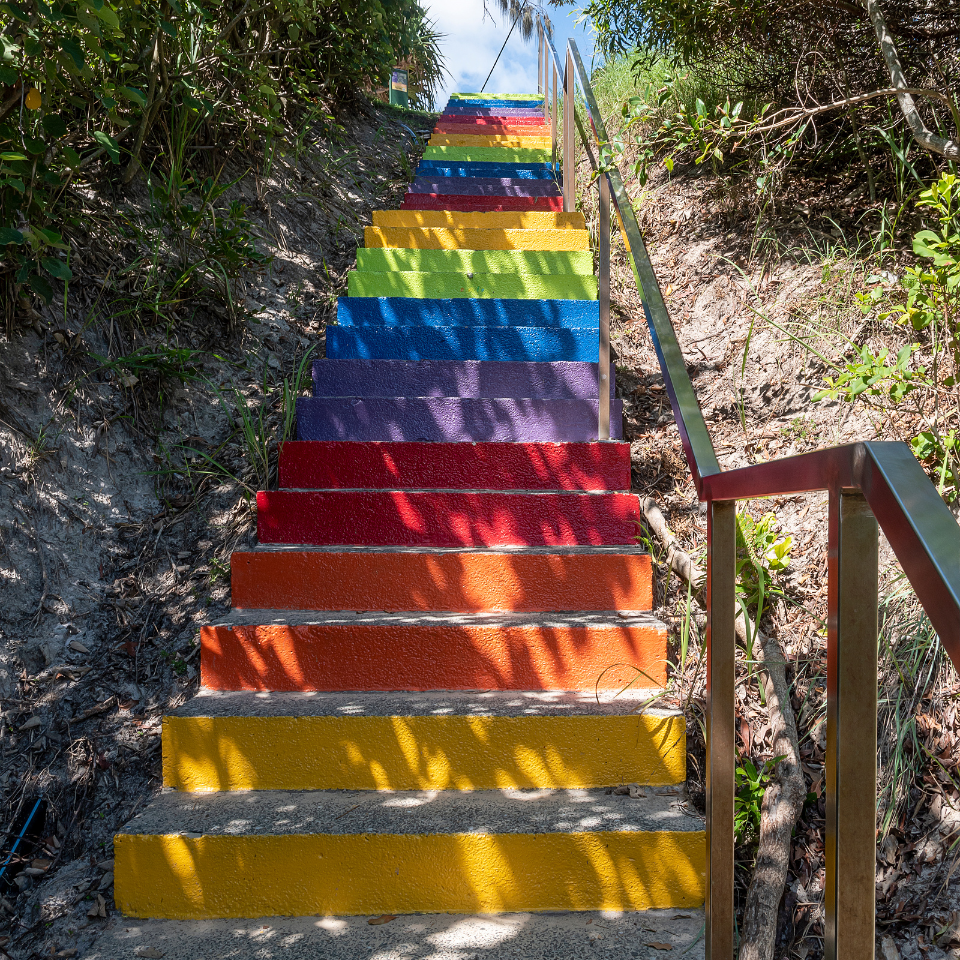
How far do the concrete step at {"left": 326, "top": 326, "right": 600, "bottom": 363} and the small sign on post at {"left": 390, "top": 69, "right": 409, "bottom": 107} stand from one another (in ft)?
15.1

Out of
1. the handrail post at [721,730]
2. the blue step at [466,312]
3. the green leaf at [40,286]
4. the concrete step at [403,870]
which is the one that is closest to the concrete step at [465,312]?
the blue step at [466,312]

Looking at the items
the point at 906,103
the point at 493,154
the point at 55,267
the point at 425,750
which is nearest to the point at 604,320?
the point at 906,103

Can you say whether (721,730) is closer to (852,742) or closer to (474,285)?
(852,742)

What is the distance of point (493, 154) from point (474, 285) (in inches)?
96.0

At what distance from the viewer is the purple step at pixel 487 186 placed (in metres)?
4.51

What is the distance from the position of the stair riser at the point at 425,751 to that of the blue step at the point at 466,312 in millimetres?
1913

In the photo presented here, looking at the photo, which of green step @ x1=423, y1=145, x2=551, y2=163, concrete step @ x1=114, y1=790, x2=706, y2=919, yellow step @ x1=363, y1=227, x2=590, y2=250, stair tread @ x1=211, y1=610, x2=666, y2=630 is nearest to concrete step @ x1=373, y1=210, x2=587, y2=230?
yellow step @ x1=363, y1=227, x2=590, y2=250

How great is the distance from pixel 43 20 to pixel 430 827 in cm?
234

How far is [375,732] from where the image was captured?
1747mm

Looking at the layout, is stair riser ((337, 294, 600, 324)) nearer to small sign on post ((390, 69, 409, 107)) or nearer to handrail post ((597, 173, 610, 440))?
handrail post ((597, 173, 610, 440))

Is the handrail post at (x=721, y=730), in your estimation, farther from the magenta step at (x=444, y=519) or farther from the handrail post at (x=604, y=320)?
the handrail post at (x=604, y=320)

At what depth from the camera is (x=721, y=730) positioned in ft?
4.24

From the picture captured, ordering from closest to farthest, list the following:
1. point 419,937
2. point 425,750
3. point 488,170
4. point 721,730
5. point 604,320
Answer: point 721,730, point 419,937, point 425,750, point 604,320, point 488,170

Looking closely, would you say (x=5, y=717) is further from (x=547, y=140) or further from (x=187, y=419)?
(x=547, y=140)
